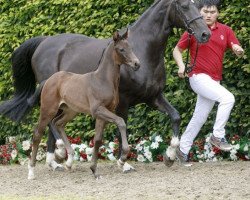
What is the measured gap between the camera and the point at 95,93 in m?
8.30

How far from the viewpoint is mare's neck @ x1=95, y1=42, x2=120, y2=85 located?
829cm

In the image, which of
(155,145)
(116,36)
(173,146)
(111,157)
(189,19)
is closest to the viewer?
(116,36)

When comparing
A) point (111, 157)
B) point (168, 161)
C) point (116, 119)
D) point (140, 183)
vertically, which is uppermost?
point (116, 119)

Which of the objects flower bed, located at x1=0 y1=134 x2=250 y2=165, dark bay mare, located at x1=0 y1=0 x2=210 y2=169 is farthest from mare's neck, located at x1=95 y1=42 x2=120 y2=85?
flower bed, located at x1=0 y1=134 x2=250 y2=165

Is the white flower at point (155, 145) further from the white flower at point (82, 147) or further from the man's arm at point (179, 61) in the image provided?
the man's arm at point (179, 61)

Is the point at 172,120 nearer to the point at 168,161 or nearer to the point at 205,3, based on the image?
the point at 168,161

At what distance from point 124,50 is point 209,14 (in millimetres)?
1394

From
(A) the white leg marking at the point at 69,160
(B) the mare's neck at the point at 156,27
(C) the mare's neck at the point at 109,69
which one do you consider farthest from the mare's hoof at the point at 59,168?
(B) the mare's neck at the point at 156,27

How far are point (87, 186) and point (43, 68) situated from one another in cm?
255


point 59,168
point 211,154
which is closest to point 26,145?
point 59,168

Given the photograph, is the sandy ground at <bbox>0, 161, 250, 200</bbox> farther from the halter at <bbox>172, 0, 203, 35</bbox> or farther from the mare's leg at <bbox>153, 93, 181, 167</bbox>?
the halter at <bbox>172, 0, 203, 35</bbox>

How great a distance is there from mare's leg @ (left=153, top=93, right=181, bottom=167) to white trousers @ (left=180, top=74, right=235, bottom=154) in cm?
43

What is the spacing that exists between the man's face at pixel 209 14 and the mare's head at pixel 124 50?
51.2 inches

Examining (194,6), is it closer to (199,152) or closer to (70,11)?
Answer: (199,152)
